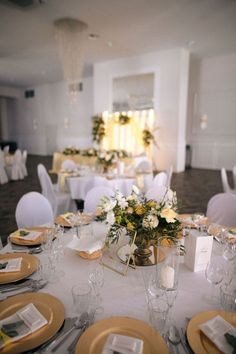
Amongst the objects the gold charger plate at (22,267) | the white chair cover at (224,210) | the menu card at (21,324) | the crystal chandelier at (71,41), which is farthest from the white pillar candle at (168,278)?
the crystal chandelier at (71,41)

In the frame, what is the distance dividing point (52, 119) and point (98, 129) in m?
5.83

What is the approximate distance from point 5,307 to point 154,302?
0.61 metres

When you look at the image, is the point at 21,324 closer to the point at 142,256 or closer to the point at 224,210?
the point at 142,256

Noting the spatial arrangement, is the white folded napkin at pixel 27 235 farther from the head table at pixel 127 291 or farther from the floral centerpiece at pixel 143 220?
the floral centerpiece at pixel 143 220

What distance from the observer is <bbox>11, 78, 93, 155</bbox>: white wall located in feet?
43.6

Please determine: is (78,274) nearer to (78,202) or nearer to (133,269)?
(133,269)

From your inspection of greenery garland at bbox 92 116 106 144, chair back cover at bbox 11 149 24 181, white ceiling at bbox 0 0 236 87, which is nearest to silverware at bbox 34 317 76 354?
white ceiling at bbox 0 0 236 87

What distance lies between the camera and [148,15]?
5633mm

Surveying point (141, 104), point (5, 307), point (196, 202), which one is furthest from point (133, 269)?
point (141, 104)

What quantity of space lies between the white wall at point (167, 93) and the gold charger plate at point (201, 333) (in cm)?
824

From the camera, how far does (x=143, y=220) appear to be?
1.25 meters

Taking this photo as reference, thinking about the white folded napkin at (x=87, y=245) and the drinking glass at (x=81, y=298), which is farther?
the white folded napkin at (x=87, y=245)

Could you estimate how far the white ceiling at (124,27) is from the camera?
5227 mm

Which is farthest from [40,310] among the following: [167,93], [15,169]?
[167,93]
